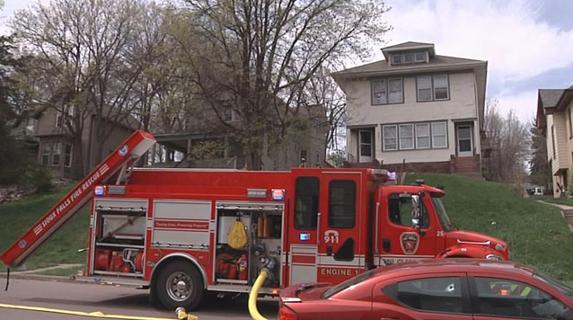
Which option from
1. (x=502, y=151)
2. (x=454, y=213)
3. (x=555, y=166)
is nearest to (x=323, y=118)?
(x=454, y=213)

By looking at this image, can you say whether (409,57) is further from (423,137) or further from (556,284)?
(556,284)

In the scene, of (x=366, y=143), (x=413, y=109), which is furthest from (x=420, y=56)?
(x=366, y=143)

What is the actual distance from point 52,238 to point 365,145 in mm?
21058

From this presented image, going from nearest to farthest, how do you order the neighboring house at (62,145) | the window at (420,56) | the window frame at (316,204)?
the window frame at (316,204) → the window at (420,56) → the neighboring house at (62,145)

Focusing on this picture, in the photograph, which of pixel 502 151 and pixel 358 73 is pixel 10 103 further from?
pixel 502 151

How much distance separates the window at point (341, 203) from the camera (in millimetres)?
10062

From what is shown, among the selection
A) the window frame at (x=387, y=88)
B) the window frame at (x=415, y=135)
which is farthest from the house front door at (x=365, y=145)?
A: the window frame at (x=387, y=88)

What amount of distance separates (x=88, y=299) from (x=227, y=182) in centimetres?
428

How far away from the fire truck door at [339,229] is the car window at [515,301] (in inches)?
193

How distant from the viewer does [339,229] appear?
1005 cm

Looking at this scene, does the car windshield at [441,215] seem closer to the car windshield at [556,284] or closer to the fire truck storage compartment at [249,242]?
the fire truck storage compartment at [249,242]

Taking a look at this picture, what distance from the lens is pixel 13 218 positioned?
1150 inches

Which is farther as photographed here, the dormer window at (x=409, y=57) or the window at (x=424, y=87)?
the dormer window at (x=409, y=57)

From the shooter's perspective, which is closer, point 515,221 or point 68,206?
point 68,206
